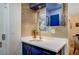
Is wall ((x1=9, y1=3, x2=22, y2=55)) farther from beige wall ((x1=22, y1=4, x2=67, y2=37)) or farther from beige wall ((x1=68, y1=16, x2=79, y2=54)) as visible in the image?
beige wall ((x1=68, y1=16, x2=79, y2=54))

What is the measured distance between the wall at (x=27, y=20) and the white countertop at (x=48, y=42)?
0.27ft

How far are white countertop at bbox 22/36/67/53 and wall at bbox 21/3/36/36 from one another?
0.27ft

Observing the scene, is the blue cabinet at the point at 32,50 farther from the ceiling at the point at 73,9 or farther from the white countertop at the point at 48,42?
the ceiling at the point at 73,9

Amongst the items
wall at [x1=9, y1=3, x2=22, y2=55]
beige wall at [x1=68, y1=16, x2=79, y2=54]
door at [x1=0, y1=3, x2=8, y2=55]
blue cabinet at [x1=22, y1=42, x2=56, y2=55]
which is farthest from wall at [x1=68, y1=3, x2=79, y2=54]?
door at [x1=0, y1=3, x2=8, y2=55]

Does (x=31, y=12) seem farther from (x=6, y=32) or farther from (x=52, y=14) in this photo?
(x=6, y=32)

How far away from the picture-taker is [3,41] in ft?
6.00

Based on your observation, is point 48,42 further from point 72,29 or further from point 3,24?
point 3,24

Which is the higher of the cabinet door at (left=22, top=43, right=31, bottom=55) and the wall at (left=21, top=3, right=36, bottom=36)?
the wall at (left=21, top=3, right=36, bottom=36)

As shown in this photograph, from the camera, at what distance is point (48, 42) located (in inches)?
71.6

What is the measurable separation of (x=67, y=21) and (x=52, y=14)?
19 centimetres

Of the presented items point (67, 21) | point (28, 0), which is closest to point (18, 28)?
point (28, 0)

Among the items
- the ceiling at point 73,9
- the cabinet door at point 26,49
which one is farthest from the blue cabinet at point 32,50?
the ceiling at point 73,9

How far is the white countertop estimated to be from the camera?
1.79 meters

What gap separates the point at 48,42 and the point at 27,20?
0.36 m
